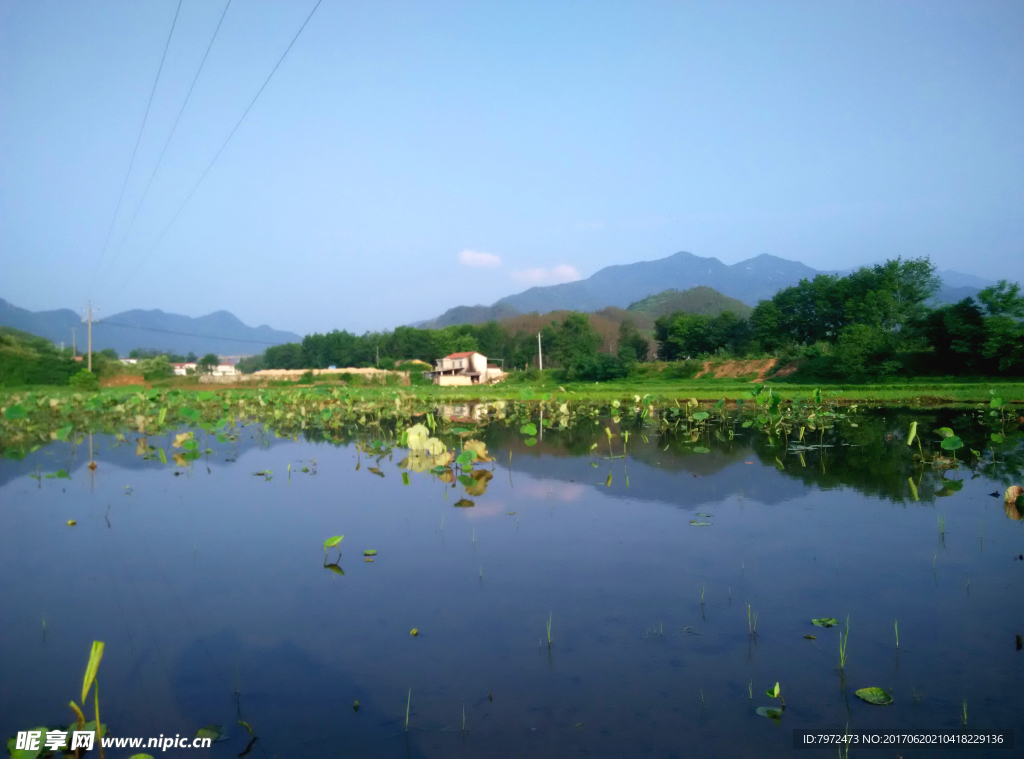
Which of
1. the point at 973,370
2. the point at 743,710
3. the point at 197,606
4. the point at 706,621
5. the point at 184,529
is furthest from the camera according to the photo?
the point at 973,370

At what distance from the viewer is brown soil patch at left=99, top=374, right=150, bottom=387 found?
46094 millimetres

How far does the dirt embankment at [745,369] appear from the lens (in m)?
38.0

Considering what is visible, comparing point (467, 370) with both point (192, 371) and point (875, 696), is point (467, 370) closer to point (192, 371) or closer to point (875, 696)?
point (192, 371)

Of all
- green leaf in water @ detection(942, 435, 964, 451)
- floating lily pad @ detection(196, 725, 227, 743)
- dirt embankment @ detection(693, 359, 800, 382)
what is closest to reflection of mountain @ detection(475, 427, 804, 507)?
green leaf in water @ detection(942, 435, 964, 451)

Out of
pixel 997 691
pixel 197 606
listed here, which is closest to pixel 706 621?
pixel 997 691

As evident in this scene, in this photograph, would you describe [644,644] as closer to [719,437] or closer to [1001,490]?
[1001,490]

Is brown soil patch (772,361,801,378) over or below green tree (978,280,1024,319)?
below

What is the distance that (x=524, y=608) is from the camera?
159 inches

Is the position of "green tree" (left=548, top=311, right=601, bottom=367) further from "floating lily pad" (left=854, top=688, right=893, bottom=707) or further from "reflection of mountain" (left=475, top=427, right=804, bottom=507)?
"floating lily pad" (left=854, top=688, right=893, bottom=707)

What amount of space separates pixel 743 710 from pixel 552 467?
6418 mm

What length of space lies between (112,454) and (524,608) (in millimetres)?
10144

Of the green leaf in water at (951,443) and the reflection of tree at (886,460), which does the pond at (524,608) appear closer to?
the reflection of tree at (886,460)

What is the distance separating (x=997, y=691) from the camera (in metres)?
2.97

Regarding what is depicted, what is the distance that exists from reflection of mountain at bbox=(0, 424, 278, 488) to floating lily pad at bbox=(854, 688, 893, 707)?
30.5 ft
